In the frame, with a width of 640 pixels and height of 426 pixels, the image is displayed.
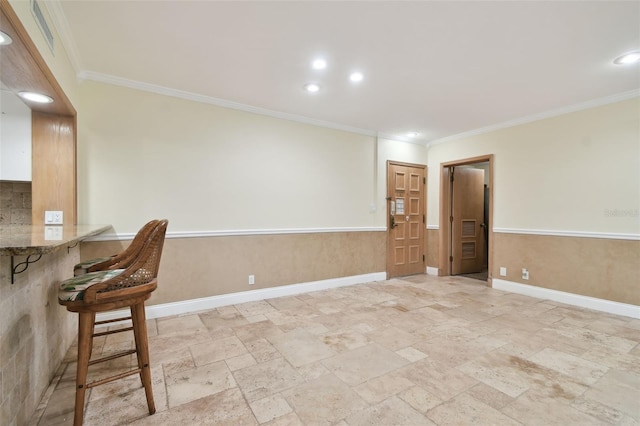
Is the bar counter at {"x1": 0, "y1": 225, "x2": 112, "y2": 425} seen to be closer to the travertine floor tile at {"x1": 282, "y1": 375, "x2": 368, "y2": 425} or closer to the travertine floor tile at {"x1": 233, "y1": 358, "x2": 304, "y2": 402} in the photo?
the travertine floor tile at {"x1": 233, "y1": 358, "x2": 304, "y2": 402}

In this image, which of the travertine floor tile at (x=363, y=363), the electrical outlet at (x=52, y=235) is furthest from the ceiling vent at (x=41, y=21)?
the travertine floor tile at (x=363, y=363)

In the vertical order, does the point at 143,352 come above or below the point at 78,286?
below

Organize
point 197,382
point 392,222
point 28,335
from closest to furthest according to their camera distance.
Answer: point 28,335 → point 197,382 → point 392,222

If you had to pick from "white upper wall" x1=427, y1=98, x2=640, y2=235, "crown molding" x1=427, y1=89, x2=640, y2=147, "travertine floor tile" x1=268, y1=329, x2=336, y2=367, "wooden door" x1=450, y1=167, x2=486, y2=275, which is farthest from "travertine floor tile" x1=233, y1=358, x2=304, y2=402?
"crown molding" x1=427, y1=89, x2=640, y2=147

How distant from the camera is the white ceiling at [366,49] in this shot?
6.49 ft

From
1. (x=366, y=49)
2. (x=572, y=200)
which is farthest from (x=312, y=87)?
(x=572, y=200)

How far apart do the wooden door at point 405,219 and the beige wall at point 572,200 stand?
48.3 inches

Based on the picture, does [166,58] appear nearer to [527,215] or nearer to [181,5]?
[181,5]

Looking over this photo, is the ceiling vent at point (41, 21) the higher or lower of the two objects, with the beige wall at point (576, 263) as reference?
higher

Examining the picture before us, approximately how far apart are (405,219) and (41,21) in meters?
4.94

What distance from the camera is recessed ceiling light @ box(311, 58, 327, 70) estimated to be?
2623mm

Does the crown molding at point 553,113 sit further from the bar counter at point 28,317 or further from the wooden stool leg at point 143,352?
the bar counter at point 28,317

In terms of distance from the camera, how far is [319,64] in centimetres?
267

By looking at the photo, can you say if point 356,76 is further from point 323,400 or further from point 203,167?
point 323,400
